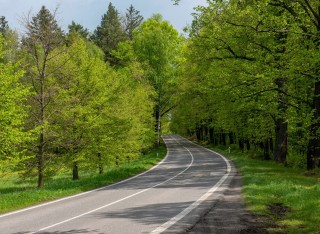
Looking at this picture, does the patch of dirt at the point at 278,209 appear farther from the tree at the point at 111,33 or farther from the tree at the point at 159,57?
the tree at the point at 111,33

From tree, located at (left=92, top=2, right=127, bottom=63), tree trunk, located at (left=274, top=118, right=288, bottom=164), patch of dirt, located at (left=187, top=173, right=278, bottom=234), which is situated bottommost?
patch of dirt, located at (left=187, top=173, right=278, bottom=234)

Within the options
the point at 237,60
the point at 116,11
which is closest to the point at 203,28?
the point at 237,60

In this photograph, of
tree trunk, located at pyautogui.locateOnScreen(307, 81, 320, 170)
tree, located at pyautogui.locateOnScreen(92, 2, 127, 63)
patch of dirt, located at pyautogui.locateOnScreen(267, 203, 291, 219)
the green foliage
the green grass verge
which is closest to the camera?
the green grass verge

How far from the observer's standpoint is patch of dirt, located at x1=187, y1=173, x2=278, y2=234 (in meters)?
8.40

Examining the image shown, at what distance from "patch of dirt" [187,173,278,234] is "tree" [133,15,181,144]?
132ft

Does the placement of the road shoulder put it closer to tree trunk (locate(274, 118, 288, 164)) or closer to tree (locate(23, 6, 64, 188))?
tree (locate(23, 6, 64, 188))

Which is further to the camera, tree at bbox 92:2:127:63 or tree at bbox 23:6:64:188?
tree at bbox 92:2:127:63

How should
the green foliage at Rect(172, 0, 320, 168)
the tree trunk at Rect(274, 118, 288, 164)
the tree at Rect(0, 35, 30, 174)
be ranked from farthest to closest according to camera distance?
the tree trunk at Rect(274, 118, 288, 164) < the tree at Rect(0, 35, 30, 174) < the green foliage at Rect(172, 0, 320, 168)

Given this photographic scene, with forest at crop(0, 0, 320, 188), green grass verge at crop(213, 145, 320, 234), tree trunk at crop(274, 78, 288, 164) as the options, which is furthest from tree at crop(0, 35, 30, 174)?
tree trunk at crop(274, 78, 288, 164)

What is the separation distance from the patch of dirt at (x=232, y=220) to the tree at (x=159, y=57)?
132ft

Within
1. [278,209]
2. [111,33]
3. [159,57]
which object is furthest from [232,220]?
[111,33]

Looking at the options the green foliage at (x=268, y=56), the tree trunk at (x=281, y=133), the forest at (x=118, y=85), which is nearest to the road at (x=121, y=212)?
the forest at (x=118, y=85)

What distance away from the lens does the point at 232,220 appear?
30.9 ft

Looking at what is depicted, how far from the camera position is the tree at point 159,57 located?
169ft
